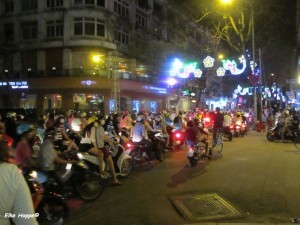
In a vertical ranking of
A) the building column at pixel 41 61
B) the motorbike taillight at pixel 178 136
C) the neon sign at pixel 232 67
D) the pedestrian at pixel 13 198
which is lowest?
the motorbike taillight at pixel 178 136

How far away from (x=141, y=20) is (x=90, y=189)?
43.1m

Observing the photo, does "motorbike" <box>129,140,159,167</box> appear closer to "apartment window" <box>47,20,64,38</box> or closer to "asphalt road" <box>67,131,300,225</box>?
"asphalt road" <box>67,131,300,225</box>

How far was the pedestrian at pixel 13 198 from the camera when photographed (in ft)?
8.97

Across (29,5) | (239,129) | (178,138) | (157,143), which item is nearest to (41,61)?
(29,5)

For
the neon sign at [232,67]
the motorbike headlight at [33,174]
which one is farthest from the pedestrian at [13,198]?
the neon sign at [232,67]

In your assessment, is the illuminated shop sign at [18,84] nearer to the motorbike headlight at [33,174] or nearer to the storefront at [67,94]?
the storefront at [67,94]

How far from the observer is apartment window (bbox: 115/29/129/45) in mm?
43969

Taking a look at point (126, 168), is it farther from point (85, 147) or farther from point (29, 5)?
point (29, 5)

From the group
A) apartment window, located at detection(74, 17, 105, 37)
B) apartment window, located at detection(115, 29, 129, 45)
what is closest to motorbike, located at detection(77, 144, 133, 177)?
apartment window, located at detection(74, 17, 105, 37)

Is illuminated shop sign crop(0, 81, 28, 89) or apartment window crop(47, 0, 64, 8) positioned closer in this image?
illuminated shop sign crop(0, 81, 28, 89)

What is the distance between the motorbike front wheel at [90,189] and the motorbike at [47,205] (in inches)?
68.6

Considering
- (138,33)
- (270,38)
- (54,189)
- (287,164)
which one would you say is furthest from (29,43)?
(54,189)

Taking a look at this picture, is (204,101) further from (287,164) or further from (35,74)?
(287,164)

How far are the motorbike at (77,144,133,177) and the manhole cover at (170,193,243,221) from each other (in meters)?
2.14
